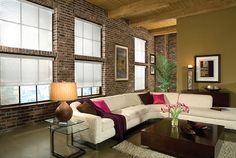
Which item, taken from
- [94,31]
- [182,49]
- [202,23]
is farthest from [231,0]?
[94,31]

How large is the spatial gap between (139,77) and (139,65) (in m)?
0.58

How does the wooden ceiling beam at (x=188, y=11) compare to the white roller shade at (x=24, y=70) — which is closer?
the white roller shade at (x=24, y=70)

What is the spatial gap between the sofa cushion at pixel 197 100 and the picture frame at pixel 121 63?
2721 mm

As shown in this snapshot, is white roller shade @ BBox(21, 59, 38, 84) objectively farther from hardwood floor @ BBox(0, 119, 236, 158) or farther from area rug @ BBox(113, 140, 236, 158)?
area rug @ BBox(113, 140, 236, 158)

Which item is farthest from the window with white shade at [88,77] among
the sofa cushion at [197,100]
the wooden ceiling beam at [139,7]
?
the sofa cushion at [197,100]

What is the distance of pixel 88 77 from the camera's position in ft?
19.6

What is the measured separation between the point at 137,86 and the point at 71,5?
15.8 ft

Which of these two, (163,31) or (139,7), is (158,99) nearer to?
(139,7)

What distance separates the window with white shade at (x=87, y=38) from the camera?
221 inches

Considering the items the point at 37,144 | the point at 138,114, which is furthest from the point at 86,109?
the point at 138,114

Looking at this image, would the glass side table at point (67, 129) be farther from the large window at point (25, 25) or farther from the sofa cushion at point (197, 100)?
the sofa cushion at point (197, 100)

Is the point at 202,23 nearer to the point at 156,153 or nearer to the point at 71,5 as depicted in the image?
the point at 71,5

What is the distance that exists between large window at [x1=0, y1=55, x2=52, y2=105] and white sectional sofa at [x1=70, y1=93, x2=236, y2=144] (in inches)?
56.7

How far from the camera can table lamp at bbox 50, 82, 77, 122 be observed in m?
2.87
